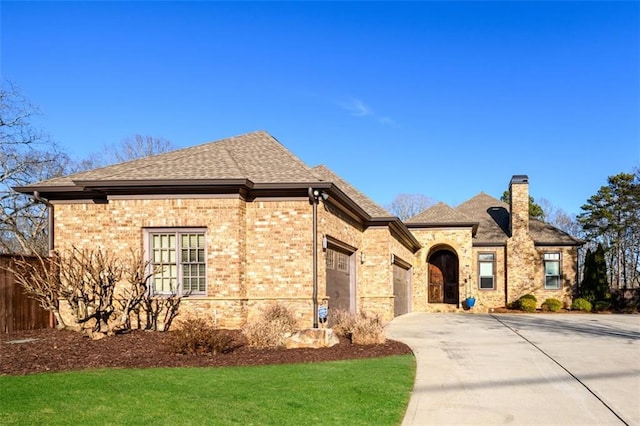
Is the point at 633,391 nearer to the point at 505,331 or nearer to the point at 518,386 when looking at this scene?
the point at 518,386

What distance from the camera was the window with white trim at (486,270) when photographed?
31.5 m

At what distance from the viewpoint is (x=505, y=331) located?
17078mm

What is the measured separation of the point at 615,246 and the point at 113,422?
1815 inches

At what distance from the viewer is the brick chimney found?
103ft

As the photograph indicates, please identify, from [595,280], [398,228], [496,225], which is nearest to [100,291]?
[398,228]

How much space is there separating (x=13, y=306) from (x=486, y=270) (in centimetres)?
Result: 2519

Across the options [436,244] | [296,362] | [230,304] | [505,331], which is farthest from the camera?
[436,244]

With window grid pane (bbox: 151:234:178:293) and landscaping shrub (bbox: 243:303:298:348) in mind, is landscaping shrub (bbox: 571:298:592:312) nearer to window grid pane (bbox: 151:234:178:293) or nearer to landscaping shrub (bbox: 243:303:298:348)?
landscaping shrub (bbox: 243:303:298:348)

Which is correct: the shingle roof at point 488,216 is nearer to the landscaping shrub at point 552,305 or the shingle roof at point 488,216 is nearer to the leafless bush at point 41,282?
the landscaping shrub at point 552,305

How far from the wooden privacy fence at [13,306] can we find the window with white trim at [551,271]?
26991 millimetres

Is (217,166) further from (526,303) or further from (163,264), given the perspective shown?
(526,303)

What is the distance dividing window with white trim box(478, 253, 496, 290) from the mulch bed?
20.5 m

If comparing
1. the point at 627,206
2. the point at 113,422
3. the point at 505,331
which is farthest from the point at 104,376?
the point at 627,206

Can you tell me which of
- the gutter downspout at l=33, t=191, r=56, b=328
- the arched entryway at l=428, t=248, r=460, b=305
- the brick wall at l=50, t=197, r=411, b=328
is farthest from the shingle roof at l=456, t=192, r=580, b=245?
the gutter downspout at l=33, t=191, r=56, b=328
